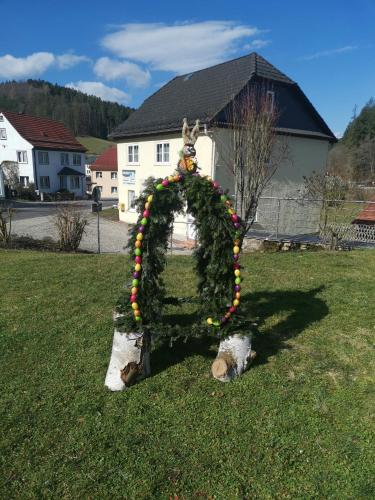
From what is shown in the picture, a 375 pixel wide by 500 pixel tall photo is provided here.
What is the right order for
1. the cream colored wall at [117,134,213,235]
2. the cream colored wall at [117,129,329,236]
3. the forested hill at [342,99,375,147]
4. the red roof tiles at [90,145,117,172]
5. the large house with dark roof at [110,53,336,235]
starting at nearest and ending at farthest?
the cream colored wall at [117,129,329,236] < the large house with dark roof at [110,53,336,235] < the cream colored wall at [117,134,213,235] < the red roof tiles at [90,145,117,172] < the forested hill at [342,99,375,147]

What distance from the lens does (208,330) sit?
4.39m

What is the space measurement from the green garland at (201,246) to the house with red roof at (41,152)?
41.3m

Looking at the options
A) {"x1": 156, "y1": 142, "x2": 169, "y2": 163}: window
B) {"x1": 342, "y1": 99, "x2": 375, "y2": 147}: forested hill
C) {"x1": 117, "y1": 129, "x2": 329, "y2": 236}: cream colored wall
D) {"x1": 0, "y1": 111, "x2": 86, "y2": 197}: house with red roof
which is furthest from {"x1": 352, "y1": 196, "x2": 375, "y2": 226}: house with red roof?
{"x1": 342, "y1": 99, "x2": 375, "y2": 147}: forested hill

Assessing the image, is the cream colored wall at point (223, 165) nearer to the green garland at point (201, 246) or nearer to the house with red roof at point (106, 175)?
the green garland at point (201, 246)

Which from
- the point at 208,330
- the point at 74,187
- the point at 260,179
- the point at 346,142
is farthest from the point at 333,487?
the point at 346,142

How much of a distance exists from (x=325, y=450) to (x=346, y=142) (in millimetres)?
72658

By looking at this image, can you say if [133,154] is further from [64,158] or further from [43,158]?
[64,158]

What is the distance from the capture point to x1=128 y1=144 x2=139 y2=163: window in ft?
75.7

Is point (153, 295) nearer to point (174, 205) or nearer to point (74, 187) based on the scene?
point (174, 205)

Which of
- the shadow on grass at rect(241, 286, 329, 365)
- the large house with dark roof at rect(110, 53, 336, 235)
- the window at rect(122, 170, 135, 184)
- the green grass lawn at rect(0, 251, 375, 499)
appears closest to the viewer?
the green grass lawn at rect(0, 251, 375, 499)

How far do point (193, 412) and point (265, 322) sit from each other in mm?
2241

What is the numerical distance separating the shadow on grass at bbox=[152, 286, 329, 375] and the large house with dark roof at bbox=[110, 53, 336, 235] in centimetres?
1069

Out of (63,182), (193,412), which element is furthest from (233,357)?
(63,182)

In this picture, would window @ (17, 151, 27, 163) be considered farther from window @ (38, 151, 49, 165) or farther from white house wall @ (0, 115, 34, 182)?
window @ (38, 151, 49, 165)
